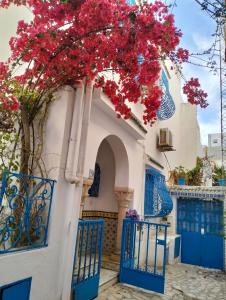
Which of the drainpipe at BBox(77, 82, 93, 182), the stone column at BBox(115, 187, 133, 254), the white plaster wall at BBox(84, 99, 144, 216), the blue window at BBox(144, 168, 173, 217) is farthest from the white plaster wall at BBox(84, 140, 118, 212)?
the drainpipe at BBox(77, 82, 93, 182)

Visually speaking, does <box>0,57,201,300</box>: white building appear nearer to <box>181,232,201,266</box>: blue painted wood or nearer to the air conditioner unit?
the air conditioner unit

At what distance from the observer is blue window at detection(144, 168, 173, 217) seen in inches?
311

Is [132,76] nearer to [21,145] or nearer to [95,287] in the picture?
[21,145]

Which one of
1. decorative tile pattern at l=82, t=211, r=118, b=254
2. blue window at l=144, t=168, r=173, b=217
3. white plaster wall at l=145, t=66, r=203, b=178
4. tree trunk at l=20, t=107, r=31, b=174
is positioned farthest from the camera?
white plaster wall at l=145, t=66, r=203, b=178

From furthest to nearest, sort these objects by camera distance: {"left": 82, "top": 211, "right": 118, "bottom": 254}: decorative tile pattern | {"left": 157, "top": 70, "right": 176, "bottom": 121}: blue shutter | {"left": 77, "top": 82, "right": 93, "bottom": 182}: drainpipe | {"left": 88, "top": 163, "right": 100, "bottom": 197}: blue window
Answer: {"left": 157, "top": 70, "right": 176, "bottom": 121}: blue shutter → {"left": 88, "top": 163, "right": 100, "bottom": 197}: blue window → {"left": 82, "top": 211, "right": 118, "bottom": 254}: decorative tile pattern → {"left": 77, "top": 82, "right": 93, "bottom": 182}: drainpipe

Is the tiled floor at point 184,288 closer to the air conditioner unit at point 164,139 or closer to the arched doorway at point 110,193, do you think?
the arched doorway at point 110,193

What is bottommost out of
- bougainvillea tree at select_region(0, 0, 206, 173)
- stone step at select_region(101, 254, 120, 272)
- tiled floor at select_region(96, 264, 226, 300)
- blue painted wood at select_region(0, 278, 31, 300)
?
tiled floor at select_region(96, 264, 226, 300)

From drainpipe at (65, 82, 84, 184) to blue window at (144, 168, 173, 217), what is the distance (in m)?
4.50

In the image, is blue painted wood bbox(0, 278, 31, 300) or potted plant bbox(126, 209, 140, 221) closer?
blue painted wood bbox(0, 278, 31, 300)

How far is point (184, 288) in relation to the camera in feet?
19.4

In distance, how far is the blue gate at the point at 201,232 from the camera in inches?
349

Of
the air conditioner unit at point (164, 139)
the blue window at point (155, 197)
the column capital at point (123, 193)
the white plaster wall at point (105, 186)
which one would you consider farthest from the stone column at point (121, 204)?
the air conditioner unit at point (164, 139)

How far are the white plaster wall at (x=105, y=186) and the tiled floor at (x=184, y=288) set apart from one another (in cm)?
234

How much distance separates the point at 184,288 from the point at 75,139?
4702mm
